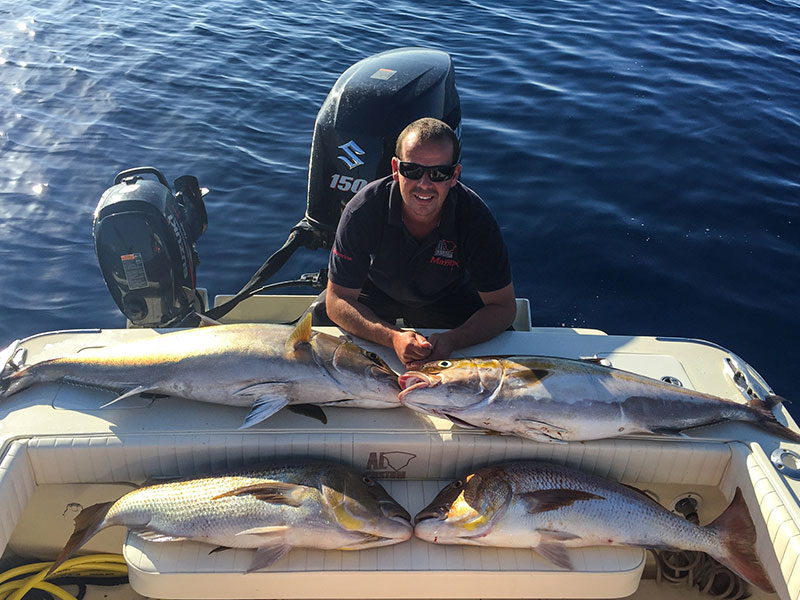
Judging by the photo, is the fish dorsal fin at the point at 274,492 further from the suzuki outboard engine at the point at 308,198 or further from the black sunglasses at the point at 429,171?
the suzuki outboard engine at the point at 308,198

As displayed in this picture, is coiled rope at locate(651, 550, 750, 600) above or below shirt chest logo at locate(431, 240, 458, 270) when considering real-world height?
below

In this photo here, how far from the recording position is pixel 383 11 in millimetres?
13703

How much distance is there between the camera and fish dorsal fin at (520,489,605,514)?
8.69 feet

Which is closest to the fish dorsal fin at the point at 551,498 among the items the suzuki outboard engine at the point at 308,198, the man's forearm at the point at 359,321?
the man's forearm at the point at 359,321

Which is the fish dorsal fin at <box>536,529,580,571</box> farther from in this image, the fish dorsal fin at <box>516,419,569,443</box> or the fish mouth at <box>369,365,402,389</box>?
the fish mouth at <box>369,365,402,389</box>

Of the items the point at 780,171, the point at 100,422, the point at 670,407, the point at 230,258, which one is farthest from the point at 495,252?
the point at 780,171

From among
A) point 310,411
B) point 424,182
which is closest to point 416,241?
point 424,182

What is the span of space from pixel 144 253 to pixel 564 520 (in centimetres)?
299

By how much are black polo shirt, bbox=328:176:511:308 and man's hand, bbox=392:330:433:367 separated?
56 centimetres

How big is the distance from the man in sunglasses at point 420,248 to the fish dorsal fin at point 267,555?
1.15 metres

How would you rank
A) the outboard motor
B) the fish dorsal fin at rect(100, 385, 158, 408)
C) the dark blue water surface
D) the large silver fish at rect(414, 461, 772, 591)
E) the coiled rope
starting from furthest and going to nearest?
the dark blue water surface
the outboard motor
the coiled rope
the fish dorsal fin at rect(100, 385, 158, 408)
the large silver fish at rect(414, 461, 772, 591)

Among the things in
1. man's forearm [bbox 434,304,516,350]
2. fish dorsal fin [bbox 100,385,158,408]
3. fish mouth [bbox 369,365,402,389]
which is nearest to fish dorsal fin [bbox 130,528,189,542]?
fish dorsal fin [bbox 100,385,158,408]

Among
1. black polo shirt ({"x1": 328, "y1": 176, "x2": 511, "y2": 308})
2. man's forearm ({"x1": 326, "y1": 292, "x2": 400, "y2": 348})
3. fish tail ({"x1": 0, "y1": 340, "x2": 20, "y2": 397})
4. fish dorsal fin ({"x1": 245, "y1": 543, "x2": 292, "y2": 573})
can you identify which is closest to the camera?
→ fish dorsal fin ({"x1": 245, "y1": 543, "x2": 292, "y2": 573})

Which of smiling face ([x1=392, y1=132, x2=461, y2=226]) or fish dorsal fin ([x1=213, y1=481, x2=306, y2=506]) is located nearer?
fish dorsal fin ([x1=213, y1=481, x2=306, y2=506])
